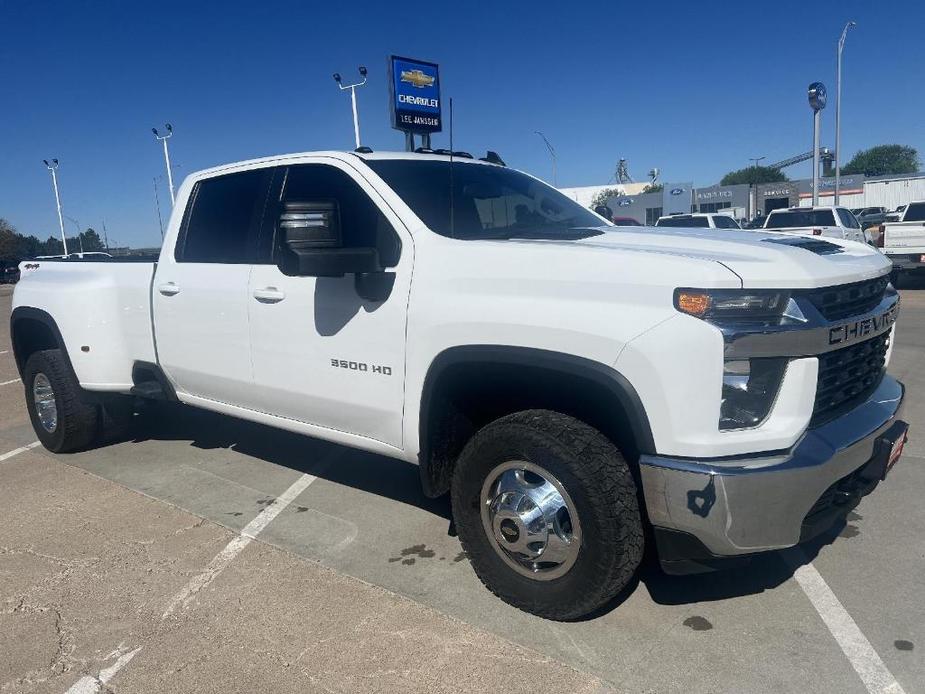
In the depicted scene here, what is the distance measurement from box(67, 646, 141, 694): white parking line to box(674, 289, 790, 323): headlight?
2470 mm

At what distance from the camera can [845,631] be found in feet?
8.91

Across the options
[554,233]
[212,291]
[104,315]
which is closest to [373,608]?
[554,233]

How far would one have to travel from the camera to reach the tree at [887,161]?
108 m

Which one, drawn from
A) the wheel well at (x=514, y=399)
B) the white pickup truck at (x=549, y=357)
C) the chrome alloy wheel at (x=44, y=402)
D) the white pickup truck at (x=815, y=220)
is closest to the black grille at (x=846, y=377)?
the white pickup truck at (x=549, y=357)

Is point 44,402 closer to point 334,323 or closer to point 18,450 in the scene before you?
point 18,450

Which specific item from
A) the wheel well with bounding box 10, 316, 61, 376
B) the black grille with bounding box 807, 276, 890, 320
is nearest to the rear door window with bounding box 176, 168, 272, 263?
the wheel well with bounding box 10, 316, 61, 376

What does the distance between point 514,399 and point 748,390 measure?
1.02m

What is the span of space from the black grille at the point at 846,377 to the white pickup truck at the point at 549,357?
0.01 metres

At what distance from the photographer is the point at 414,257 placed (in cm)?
312

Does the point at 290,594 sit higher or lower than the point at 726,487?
lower

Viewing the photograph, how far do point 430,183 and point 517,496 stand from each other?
66.5 inches

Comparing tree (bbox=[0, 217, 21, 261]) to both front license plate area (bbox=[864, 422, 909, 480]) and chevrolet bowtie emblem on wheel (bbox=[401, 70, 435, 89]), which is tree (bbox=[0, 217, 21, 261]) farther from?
front license plate area (bbox=[864, 422, 909, 480])

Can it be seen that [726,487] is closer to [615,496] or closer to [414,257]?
[615,496]

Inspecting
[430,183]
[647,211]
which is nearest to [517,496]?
[430,183]
